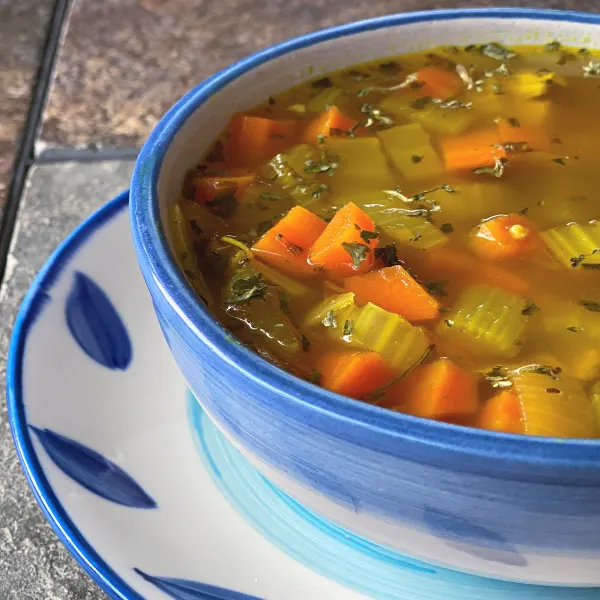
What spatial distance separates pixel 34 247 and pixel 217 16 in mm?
1249

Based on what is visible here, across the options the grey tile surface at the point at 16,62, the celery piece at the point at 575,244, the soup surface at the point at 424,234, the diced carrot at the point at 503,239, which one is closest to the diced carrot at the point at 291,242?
the soup surface at the point at 424,234

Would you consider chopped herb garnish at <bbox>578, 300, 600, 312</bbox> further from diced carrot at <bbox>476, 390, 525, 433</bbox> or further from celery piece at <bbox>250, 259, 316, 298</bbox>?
celery piece at <bbox>250, 259, 316, 298</bbox>

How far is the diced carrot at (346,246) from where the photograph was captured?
3.85 feet

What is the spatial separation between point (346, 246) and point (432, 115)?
0.43 metres

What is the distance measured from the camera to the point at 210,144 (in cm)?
141

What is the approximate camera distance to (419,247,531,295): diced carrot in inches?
46.8

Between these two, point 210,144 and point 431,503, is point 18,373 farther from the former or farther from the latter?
point 431,503

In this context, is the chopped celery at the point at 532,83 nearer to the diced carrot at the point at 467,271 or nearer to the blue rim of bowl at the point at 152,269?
the blue rim of bowl at the point at 152,269

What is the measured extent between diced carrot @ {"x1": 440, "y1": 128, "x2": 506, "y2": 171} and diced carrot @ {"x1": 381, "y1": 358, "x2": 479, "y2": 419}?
0.46 meters

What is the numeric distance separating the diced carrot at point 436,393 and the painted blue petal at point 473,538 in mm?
127

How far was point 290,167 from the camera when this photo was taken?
137 cm

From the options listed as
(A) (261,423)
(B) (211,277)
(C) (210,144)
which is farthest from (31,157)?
(A) (261,423)

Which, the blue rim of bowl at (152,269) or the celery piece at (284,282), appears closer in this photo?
the blue rim of bowl at (152,269)

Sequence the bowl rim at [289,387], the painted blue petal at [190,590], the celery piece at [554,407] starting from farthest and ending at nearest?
the painted blue petal at [190,590] → the celery piece at [554,407] → the bowl rim at [289,387]
